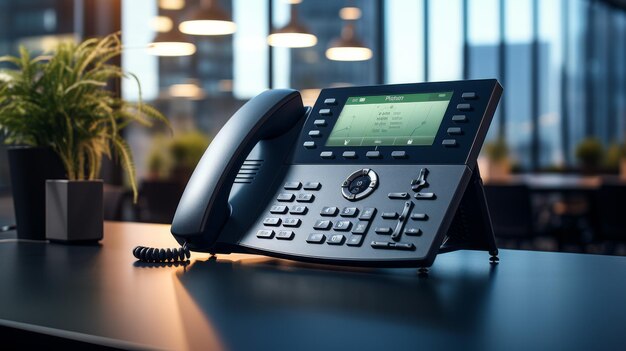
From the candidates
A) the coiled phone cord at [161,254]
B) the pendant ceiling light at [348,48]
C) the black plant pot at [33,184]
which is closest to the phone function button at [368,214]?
the coiled phone cord at [161,254]

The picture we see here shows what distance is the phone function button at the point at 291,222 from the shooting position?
2.57ft

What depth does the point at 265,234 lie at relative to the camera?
2.61 ft

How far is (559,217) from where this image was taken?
251 inches

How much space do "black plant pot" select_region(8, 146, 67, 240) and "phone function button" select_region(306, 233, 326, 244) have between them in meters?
0.54

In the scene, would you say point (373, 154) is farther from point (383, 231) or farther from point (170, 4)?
point (170, 4)

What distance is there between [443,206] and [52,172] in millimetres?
680

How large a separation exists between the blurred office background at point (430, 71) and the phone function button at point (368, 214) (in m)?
1.21

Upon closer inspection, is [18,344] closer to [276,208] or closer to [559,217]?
[276,208]

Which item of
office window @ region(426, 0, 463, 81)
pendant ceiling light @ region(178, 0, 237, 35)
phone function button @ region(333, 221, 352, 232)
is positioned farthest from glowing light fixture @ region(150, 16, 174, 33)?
phone function button @ region(333, 221, 352, 232)

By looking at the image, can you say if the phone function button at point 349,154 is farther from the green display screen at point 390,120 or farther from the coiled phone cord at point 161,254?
the coiled phone cord at point 161,254

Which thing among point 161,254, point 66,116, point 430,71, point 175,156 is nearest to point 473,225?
point 161,254

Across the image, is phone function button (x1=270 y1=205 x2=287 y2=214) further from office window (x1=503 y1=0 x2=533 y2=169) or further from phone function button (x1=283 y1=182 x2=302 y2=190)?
Answer: office window (x1=503 y1=0 x2=533 y2=169)

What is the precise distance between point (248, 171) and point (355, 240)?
22 centimetres

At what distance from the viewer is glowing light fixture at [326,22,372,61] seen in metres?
6.09
